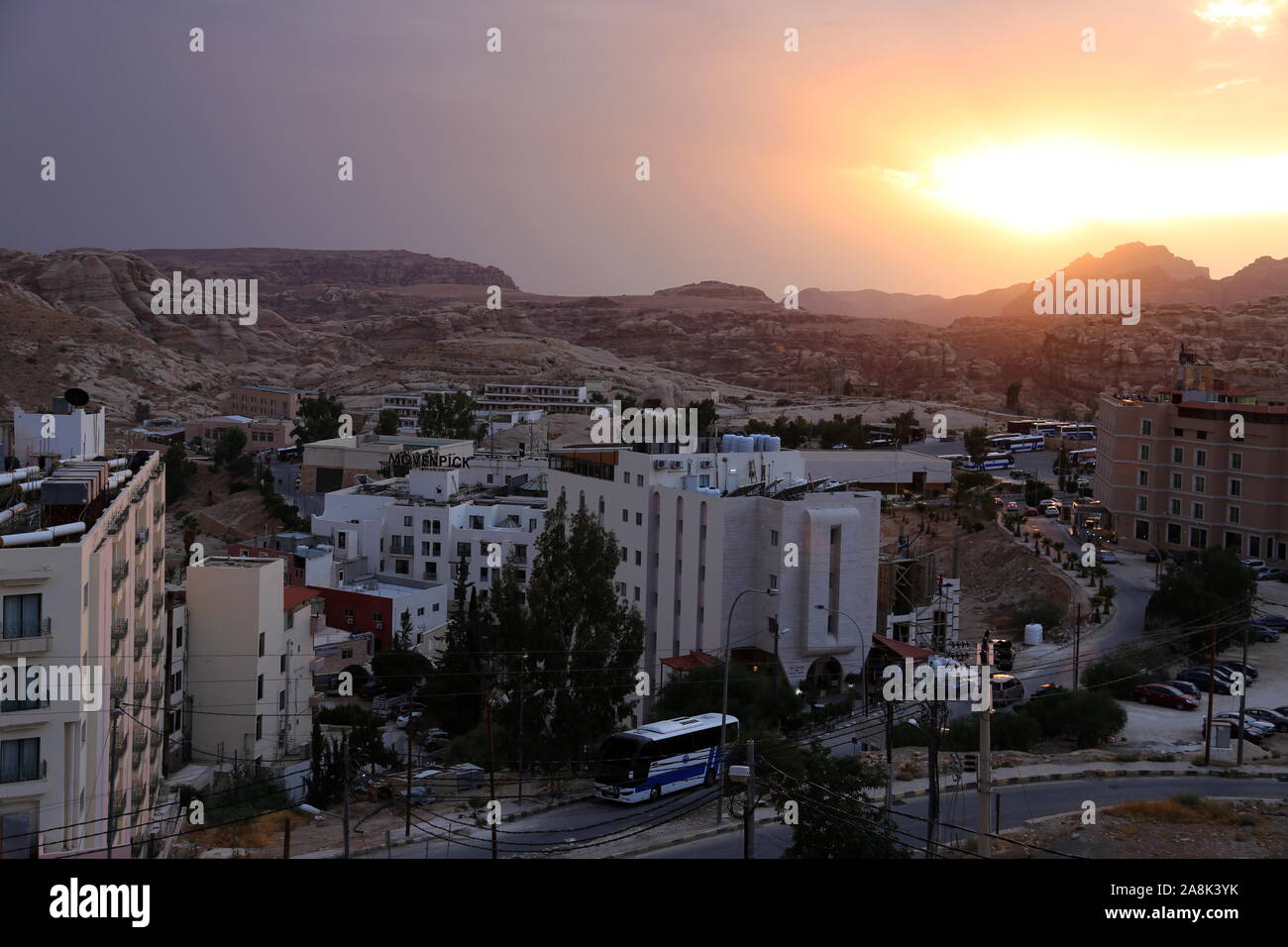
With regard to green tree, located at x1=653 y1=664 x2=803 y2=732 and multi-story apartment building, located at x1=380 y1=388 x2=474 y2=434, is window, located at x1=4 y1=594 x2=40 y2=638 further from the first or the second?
multi-story apartment building, located at x1=380 y1=388 x2=474 y2=434

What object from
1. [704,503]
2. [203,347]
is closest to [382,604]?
[704,503]

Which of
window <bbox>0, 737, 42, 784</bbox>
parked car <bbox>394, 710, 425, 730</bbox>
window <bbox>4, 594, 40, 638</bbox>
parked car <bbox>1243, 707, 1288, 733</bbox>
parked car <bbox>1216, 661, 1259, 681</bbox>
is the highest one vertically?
window <bbox>4, 594, 40, 638</bbox>

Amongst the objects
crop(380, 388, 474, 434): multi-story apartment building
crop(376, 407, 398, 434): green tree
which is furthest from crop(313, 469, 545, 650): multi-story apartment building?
crop(380, 388, 474, 434): multi-story apartment building

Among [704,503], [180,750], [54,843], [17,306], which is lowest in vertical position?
[180,750]

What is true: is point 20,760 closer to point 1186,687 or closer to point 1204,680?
point 1186,687
